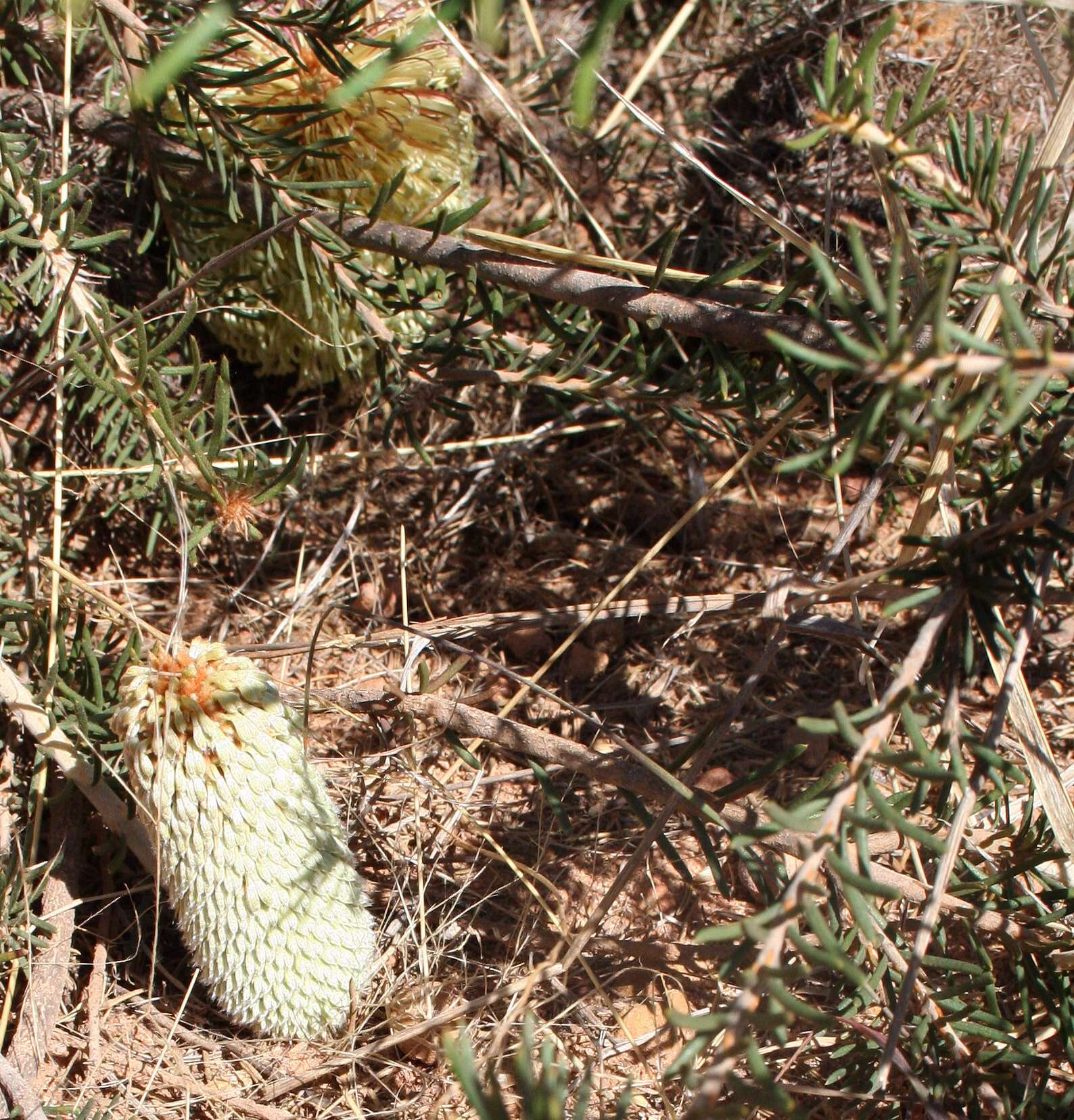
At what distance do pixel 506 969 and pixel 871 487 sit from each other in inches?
28.3

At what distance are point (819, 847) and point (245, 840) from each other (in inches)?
22.9

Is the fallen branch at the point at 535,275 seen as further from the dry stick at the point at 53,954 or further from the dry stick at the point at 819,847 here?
the dry stick at the point at 53,954

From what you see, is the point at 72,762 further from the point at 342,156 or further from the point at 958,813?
the point at 958,813

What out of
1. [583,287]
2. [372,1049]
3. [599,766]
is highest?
[583,287]

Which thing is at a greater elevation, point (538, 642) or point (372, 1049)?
point (538, 642)

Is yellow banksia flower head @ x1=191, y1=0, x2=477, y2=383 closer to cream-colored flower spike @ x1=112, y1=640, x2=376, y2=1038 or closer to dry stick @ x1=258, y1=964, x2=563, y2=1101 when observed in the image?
cream-colored flower spike @ x1=112, y1=640, x2=376, y2=1038

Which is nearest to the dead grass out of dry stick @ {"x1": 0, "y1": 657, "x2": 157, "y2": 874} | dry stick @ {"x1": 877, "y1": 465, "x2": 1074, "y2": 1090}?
dry stick @ {"x1": 0, "y1": 657, "x2": 157, "y2": 874}

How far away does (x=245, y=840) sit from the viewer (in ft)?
3.32

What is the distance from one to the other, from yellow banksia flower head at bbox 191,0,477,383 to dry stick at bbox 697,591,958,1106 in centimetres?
78

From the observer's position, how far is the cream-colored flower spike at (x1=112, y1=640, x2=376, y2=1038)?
0.97m

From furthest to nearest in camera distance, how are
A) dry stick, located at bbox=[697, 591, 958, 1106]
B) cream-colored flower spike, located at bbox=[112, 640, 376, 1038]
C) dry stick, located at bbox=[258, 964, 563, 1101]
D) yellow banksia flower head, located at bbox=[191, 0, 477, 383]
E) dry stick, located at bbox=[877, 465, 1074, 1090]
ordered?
yellow banksia flower head, located at bbox=[191, 0, 477, 383] < dry stick, located at bbox=[258, 964, 563, 1101] < cream-colored flower spike, located at bbox=[112, 640, 376, 1038] < dry stick, located at bbox=[877, 465, 1074, 1090] < dry stick, located at bbox=[697, 591, 958, 1106]

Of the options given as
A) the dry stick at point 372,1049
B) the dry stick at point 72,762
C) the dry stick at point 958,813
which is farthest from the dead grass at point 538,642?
the dry stick at point 958,813

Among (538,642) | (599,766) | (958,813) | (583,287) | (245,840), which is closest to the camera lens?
(958,813)


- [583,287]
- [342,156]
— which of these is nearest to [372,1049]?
[583,287]
